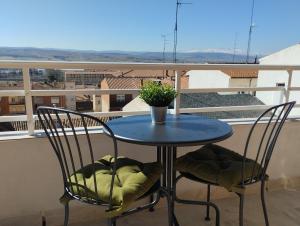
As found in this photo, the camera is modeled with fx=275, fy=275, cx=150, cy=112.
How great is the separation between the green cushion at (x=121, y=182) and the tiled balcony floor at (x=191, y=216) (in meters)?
0.70

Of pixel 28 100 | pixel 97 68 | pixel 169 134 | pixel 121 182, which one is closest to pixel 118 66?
pixel 97 68

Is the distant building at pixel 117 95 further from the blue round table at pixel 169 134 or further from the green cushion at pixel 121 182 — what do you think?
the green cushion at pixel 121 182

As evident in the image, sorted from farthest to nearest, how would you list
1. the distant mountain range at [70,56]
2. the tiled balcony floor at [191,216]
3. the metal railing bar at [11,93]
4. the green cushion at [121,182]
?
the distant mountain range at [70,56]
the tiled balcony floor at [191,216]
the metal railing bar at [11,93]
the green cushion at [121,182]

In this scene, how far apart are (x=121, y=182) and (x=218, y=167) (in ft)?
1.84

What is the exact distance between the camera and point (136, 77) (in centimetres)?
208

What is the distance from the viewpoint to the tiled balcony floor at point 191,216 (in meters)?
1.98

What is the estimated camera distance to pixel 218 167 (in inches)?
61.0

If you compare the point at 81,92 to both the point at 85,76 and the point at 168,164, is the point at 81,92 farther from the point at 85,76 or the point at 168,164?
the point at 168,164

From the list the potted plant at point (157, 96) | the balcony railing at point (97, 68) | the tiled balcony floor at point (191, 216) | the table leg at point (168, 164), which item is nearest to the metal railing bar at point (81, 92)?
the balcony railing at point (97, 68)

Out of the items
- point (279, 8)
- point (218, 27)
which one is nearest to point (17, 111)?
point (279, 8)

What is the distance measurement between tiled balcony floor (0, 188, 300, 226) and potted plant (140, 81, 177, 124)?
88 centimetres

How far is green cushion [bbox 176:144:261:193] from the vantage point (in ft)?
4.81

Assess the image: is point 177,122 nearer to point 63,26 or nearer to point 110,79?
point 110,79

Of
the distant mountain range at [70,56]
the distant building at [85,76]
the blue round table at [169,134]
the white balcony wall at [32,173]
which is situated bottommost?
the white balcony wall at [32,173]
